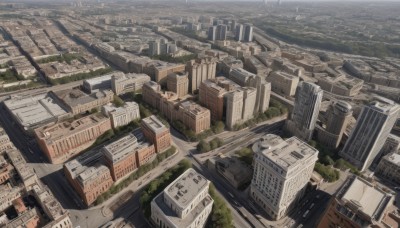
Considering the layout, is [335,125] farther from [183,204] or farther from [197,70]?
[197,70]

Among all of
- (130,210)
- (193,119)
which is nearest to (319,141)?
(193,119)

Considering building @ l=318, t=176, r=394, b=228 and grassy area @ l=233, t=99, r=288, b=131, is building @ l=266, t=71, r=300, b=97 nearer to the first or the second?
grassy area @ l=233, t=99, r=288, b=131

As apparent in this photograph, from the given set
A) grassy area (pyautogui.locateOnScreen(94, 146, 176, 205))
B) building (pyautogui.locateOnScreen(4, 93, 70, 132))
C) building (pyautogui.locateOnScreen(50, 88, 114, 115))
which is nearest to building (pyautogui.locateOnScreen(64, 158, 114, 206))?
grassy area (pyautogui.locateOnScreen(94, 146, 176, 205))

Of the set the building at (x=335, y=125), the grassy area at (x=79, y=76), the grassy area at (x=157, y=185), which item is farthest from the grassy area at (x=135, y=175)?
the grassy area at (x=79, y=76)

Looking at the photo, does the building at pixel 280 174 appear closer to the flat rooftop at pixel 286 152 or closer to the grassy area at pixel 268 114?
the flat rooftop at pixel 286 152

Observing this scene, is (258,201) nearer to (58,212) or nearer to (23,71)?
(58,212)

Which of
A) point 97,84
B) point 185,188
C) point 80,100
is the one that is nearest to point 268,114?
point 185,188
